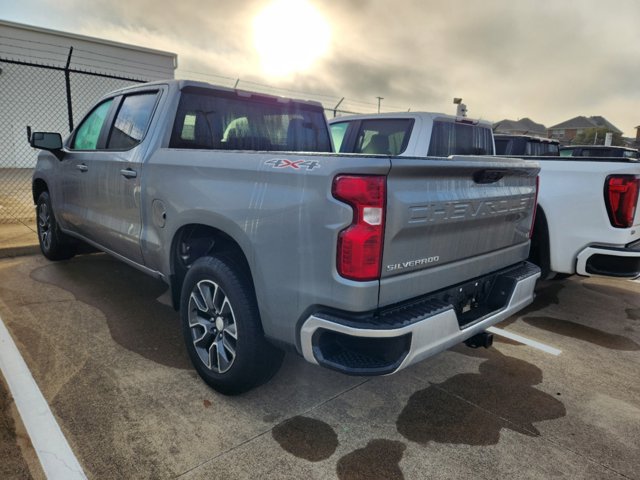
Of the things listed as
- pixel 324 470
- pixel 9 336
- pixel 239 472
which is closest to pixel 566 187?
pixel 324 470

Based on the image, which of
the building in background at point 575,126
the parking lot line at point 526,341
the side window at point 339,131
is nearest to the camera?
the parking lot line at point 526,341

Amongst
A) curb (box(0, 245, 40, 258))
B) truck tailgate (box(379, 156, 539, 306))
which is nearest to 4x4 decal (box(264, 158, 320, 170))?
truck tailgate (box(379, 156, 539, 306))

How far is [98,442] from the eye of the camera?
93.2 inches

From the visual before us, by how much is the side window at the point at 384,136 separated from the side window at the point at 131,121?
10.0ft

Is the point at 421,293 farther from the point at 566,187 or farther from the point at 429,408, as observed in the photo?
the point at 566,187

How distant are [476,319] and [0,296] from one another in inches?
173

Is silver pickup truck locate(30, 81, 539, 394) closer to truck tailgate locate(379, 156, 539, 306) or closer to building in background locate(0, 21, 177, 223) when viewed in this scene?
truck tailgate locate(379, 156, 539, 306)

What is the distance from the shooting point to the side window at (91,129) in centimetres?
430

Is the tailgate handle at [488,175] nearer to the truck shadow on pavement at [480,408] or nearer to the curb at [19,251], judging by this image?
the truck shadow on pavement at [480,408]

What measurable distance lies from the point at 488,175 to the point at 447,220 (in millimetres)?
472

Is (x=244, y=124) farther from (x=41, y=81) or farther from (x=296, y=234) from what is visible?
(x=41, y=81)

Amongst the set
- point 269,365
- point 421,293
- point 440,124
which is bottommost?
point 269,365

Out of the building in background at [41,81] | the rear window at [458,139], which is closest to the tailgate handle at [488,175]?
the rear window at [458,139]

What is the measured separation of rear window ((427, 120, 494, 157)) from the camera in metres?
5.52
